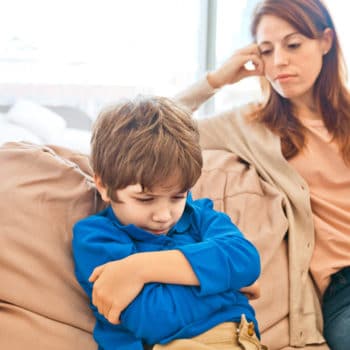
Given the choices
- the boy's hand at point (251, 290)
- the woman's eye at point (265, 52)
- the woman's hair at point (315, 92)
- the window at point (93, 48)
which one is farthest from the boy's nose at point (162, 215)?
the window at point (93, 48)

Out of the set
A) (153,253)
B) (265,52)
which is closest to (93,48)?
Result: (265,52)

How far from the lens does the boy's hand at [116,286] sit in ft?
3.65

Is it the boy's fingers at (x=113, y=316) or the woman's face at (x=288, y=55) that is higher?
the woman's face at (x=288, y=55)

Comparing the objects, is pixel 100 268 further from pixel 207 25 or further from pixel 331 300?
pixel 207 25

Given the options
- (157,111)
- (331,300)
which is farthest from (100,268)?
(331,300)

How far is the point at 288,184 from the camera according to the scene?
1.68m

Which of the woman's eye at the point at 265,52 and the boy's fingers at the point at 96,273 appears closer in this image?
the boy's fingers at the point at 96,273

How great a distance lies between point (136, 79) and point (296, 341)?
1326 mm

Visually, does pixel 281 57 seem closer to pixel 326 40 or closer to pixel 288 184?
pixel 326 40

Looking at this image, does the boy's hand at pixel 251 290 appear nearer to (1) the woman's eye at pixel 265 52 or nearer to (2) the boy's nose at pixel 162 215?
(2) the boy's nose at pixel 162 215

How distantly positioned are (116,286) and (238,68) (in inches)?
38.2

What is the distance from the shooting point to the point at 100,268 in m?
1.13

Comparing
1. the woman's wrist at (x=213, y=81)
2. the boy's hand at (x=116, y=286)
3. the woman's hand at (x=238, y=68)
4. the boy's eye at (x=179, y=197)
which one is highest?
the woman's hand at (x=238, y=68)

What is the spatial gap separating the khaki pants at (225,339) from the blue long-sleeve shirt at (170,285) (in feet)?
0.04
